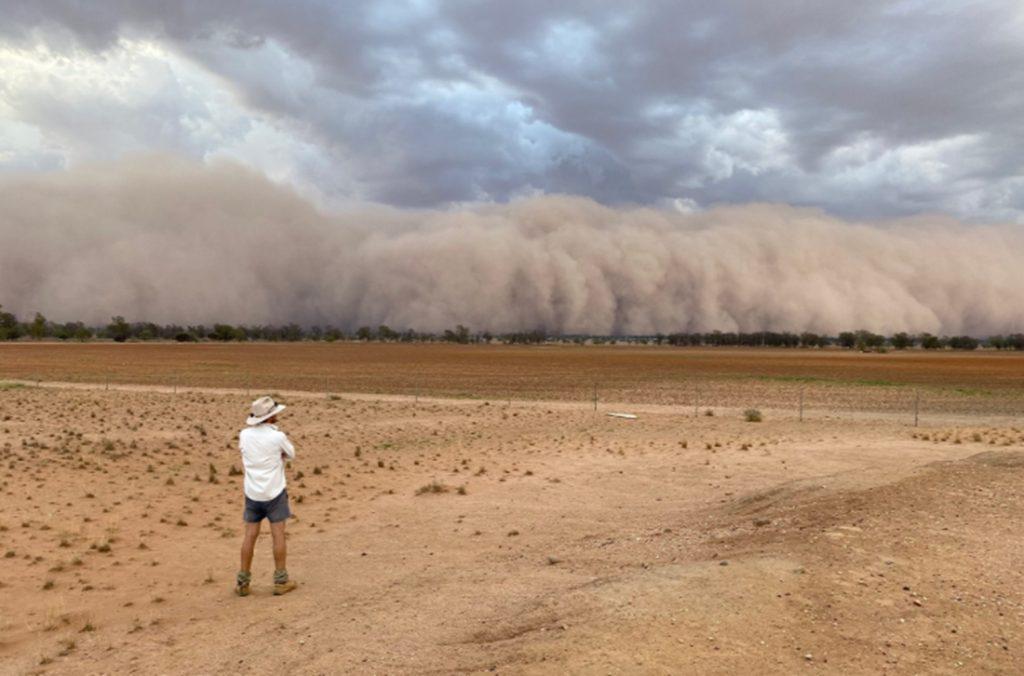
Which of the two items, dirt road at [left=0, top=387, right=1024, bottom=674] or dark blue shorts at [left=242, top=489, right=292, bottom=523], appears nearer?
dirt road at [left=0, top=387, right=1024, bottom=674]

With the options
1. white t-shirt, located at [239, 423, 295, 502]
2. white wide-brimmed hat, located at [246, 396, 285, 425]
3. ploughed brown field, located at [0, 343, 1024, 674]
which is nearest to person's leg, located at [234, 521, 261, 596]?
ploughed brown field, located at [0, 343, 1024, 674]

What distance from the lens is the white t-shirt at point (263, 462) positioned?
8.25 metres

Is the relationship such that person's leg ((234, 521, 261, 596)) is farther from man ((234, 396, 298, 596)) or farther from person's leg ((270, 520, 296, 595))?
person's leg ((270, 520, 296, 595))

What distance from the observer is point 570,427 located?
2698cm

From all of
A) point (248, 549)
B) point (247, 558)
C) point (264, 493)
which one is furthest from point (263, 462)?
point (247, 558)

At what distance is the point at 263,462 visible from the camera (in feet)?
27.1

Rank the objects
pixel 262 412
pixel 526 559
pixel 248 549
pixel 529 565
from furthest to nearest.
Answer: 1. pixel 526 559
2. pixel 529 565
3. pixel 262 412
4. pixel 248 549

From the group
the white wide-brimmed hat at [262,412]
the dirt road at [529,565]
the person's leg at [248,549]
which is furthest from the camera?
the white wide-brimmed hat at [262,412]

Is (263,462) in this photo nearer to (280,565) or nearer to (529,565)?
(280,565)

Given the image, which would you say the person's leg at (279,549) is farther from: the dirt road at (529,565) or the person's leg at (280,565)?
the dirt road at (529,565)

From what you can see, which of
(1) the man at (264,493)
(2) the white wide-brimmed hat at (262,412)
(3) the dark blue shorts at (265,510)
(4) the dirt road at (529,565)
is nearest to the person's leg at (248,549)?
(1) the man at (264,493)

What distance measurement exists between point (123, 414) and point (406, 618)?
87.5 feet

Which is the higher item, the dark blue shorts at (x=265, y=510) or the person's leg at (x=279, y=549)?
the dark blue shorts at (x=265, y=510)

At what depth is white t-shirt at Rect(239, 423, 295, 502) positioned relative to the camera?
825 cm
